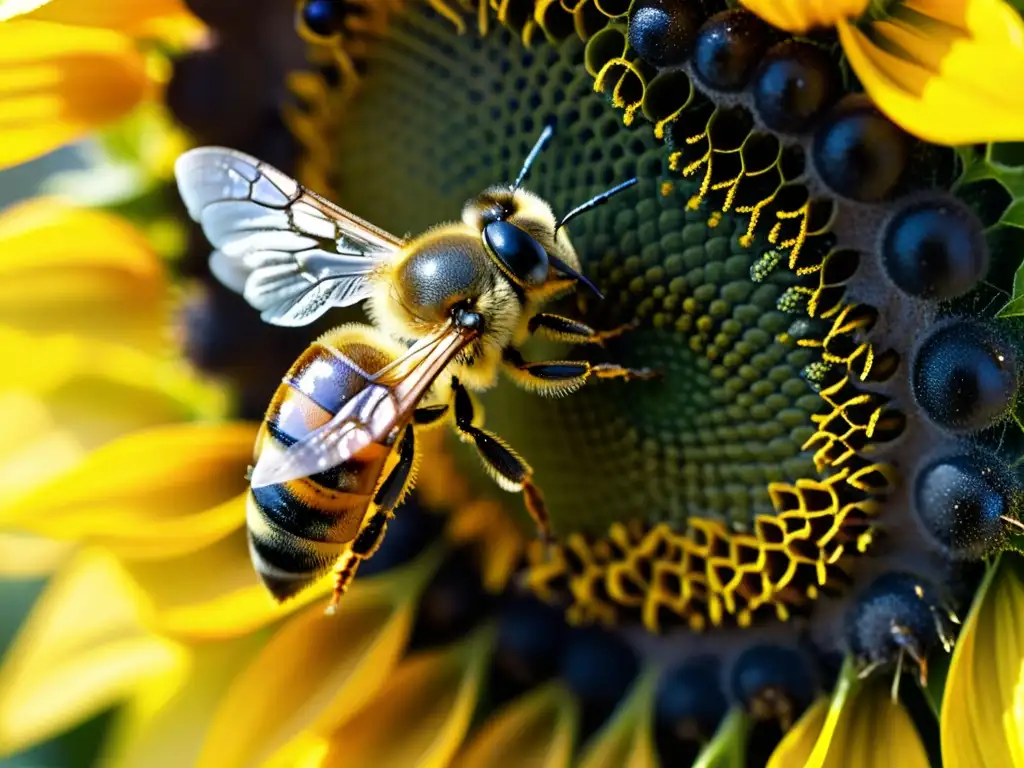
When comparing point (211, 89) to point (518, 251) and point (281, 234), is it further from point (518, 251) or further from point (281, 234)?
point (518, 251)

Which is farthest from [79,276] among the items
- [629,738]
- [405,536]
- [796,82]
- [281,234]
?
[796,82]

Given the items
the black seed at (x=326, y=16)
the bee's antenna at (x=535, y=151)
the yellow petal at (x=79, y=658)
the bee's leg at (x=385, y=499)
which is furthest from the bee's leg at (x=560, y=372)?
the yellow petal at (x=79, y=658)

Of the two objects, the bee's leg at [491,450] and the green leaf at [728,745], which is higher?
the bee's leg at [491,450]

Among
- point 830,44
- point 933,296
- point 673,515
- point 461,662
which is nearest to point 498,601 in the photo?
point 461,662

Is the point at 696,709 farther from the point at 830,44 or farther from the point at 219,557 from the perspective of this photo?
the point at 830,44

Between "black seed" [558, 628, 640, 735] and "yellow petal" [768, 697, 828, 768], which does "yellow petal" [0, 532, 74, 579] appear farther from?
"yellow petal" [768, 697, 828, 768]

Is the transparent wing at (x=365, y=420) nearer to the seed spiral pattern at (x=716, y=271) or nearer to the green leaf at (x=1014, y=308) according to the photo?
the seed spiral pattern at (x=716, y=271)
